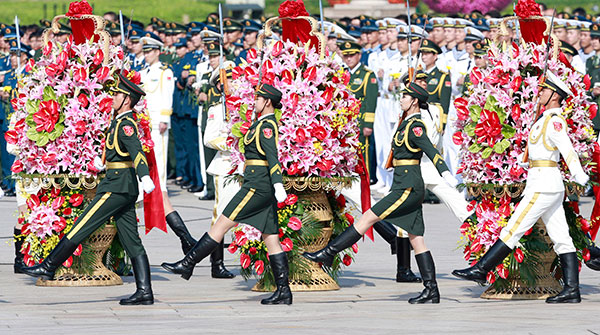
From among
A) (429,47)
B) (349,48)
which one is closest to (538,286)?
(429,47)

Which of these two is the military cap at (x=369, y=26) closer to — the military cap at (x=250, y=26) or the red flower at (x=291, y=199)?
the military cap at (x=250, y=26)

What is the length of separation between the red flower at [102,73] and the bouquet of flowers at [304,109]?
1.10 meters

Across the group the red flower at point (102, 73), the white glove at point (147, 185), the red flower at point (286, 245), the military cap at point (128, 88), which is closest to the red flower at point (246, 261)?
the red flower at point (286, 245)

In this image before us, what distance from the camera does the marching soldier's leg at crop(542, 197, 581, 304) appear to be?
34.9 ft

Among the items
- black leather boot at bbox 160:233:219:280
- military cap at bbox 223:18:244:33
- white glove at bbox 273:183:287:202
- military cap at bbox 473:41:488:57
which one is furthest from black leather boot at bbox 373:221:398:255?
military cap at bbox 223:18:244:33

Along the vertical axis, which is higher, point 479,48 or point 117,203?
point 479,48

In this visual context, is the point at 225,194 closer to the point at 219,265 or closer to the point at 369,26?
the point at 219,265

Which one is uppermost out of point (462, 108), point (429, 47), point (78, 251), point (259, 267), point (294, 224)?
point (429, 47)

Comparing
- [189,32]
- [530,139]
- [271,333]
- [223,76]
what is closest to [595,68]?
[189,32]

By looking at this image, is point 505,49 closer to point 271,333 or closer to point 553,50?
point 553,50

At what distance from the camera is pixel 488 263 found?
10.6 metres

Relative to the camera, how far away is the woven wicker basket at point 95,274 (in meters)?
11.8

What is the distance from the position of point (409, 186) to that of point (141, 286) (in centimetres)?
222

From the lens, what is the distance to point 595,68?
19.3 metres
